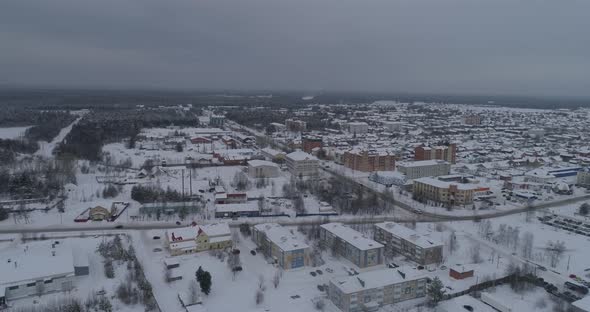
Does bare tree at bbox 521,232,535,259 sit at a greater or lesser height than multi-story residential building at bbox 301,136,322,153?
lesser

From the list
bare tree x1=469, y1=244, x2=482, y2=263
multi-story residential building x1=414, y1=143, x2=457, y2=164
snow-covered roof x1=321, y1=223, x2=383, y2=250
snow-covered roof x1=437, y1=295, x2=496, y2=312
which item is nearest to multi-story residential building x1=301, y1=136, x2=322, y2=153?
multi-story residential building x1=414, y1=143, x2=457, y2=164

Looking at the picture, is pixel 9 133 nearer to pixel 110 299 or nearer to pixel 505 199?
pixel 110 299

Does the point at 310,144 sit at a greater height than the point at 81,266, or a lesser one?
greater

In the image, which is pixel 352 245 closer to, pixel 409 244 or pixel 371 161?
pixel 409 244

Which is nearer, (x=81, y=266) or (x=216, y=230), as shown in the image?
(x=81, y=266)

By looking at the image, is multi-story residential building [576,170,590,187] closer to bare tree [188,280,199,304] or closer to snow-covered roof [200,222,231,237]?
snow-covered roof [200,222,231,237]

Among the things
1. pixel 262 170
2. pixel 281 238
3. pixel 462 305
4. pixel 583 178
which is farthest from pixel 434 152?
pixel 462 305

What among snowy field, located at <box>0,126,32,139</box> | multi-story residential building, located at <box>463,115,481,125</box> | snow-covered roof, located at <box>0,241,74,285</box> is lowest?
snowy field, located at <box>0,126,32,139</box>
